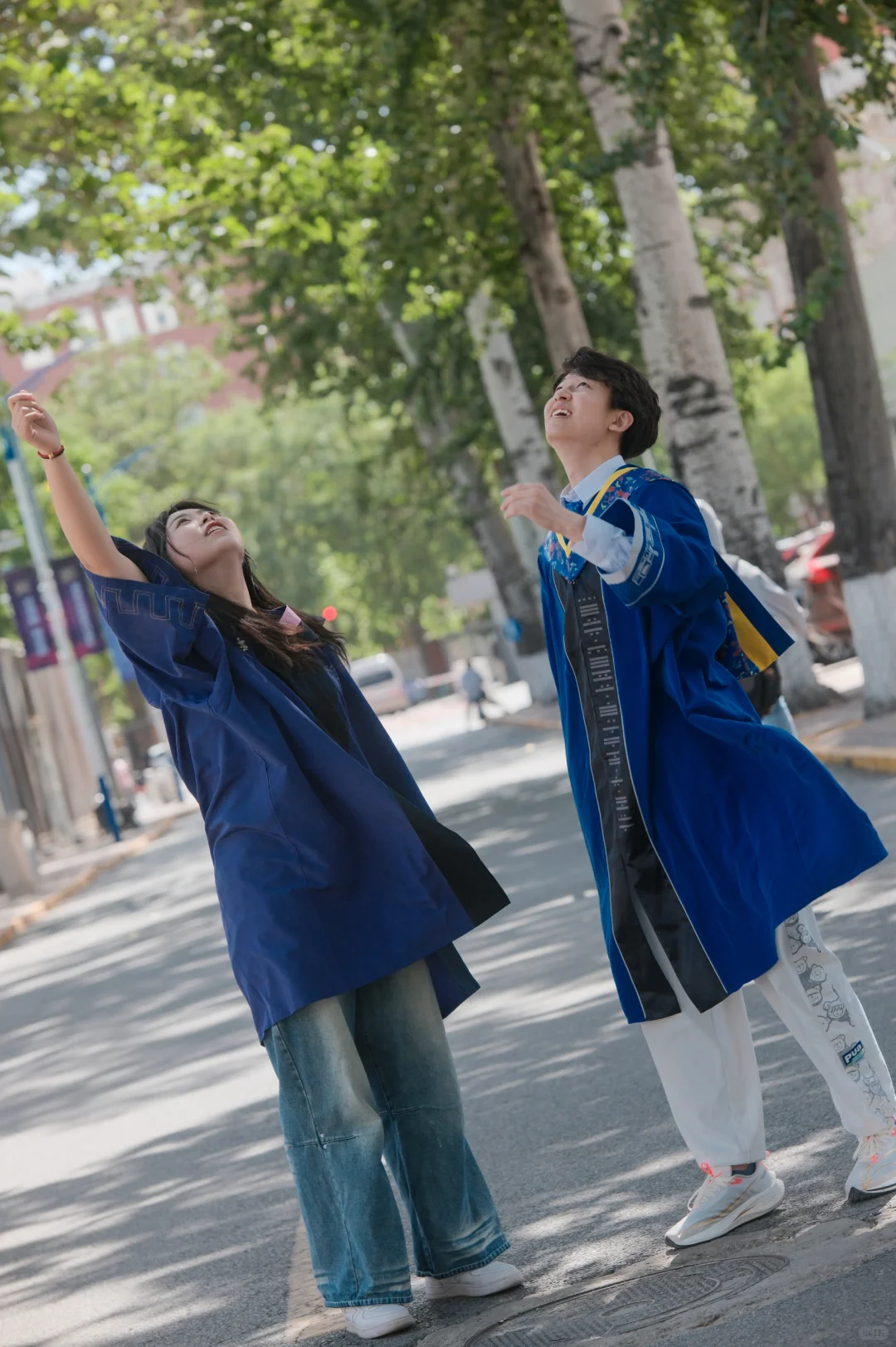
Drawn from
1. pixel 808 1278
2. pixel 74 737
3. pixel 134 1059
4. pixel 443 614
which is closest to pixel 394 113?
pixel 134 1059

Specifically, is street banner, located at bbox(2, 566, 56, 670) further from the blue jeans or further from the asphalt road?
the blue jeans

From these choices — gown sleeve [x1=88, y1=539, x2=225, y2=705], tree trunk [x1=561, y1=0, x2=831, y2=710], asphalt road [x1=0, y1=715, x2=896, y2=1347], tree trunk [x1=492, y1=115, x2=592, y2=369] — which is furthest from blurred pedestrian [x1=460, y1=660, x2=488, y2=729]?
gown sleeve [x1=88, y1=539, x2=225, y2=705]

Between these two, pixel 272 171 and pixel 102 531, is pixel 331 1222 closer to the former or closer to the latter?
pixel 102 531

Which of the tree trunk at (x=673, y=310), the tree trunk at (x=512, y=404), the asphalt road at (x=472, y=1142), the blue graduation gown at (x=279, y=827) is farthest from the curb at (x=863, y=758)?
the tree trunk at (x=512, y=404)

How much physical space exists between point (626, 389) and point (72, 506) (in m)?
1.33

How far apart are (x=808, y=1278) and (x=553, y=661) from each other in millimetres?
1563

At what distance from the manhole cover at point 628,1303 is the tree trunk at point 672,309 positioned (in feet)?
43.6

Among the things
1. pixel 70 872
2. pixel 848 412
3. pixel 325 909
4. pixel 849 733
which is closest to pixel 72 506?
pixel 325 909

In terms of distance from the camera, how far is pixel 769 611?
5758mm

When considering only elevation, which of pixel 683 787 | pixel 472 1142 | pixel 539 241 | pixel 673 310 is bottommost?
pixel 472 1142

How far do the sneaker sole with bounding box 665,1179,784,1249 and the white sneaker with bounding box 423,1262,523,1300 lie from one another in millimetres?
378

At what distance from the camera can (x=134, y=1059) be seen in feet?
34.7

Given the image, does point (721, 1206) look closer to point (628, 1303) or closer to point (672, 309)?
point (628, 1303)

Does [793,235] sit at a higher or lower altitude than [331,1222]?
higher
